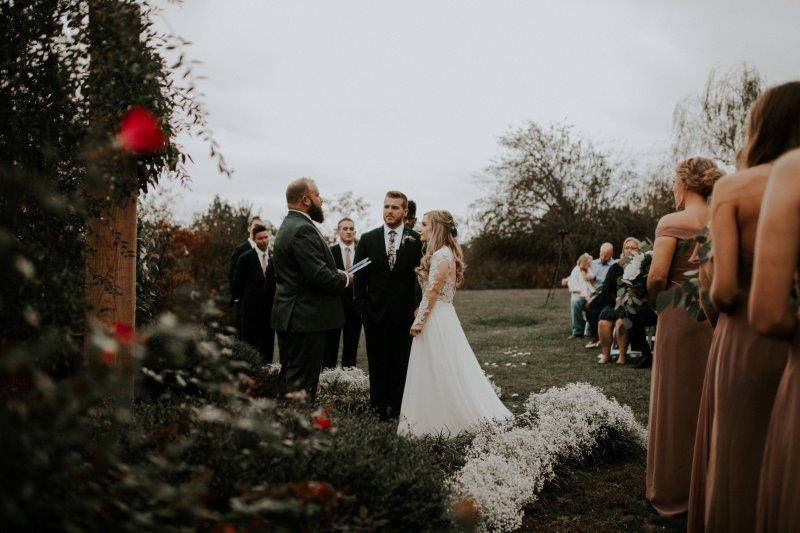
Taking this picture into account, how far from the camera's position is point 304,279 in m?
5.84

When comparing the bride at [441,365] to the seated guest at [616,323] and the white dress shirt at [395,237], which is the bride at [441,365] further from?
the seated guest at [616,323]

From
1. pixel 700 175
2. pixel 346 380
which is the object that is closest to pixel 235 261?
pixel 346 380

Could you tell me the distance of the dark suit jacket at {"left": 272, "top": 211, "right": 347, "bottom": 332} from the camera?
5.69m

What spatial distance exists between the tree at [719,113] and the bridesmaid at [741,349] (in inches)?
955

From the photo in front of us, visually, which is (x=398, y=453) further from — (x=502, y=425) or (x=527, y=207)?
(x=527, y=207)

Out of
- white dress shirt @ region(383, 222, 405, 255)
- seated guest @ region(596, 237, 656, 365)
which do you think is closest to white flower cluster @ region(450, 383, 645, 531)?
white dress shirt @ region(383, 222, 405, 255)

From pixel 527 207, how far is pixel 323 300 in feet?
97.4

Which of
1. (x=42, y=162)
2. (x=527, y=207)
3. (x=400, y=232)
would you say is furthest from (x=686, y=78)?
(x=42, y=162)

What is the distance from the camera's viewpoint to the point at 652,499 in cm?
448

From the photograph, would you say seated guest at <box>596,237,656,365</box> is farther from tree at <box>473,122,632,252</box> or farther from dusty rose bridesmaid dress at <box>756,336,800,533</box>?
tree at <box>473,122,632,252</box>

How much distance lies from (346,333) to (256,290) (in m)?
1.77

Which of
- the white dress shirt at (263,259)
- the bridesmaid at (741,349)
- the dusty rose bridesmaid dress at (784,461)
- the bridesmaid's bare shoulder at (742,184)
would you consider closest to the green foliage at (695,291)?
the bridesmaid at (741,349)

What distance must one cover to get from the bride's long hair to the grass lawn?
8.12 ft

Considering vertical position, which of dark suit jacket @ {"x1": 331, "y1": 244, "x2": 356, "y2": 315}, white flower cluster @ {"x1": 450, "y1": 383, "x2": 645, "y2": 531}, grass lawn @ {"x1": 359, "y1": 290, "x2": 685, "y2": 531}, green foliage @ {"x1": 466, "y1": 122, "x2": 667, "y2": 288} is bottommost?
grass lawn @ {"x1": 359, "y1": 290, "x2": 685, "y2": 531}
